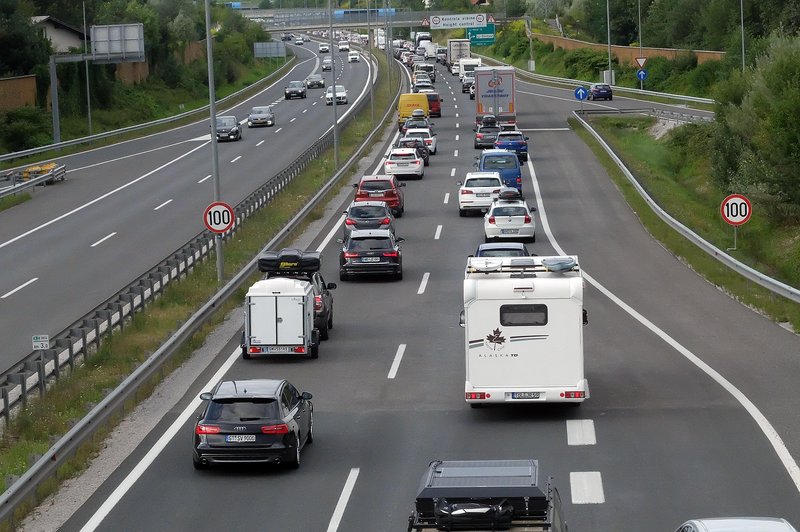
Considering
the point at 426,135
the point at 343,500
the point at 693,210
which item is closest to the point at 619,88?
the point at 426,135

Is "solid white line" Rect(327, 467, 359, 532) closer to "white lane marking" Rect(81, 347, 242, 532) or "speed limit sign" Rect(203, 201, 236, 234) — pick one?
"white lane marking" Rect(81, 347, 242, 532)

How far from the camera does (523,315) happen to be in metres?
20.5

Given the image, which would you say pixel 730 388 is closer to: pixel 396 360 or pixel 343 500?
pixel 396 360

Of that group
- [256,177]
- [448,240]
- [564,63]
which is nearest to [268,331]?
[448,240]

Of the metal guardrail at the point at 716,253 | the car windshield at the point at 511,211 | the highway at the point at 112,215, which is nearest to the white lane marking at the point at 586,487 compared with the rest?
the metal guardrail at the point at 716,253

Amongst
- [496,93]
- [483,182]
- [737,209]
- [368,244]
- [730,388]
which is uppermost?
[496,93]

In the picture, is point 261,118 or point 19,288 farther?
point 261,118

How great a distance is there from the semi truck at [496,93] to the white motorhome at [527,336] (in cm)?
5551

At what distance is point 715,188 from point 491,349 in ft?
137

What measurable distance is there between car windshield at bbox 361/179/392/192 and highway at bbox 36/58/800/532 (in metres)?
11.4

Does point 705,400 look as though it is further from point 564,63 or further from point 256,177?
point 564,63

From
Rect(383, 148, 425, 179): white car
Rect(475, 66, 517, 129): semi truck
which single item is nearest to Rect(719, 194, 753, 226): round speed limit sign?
Rect(383, 148, 425, 179): white car

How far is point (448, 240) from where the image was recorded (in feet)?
141

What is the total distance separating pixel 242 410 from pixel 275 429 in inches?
21.0
